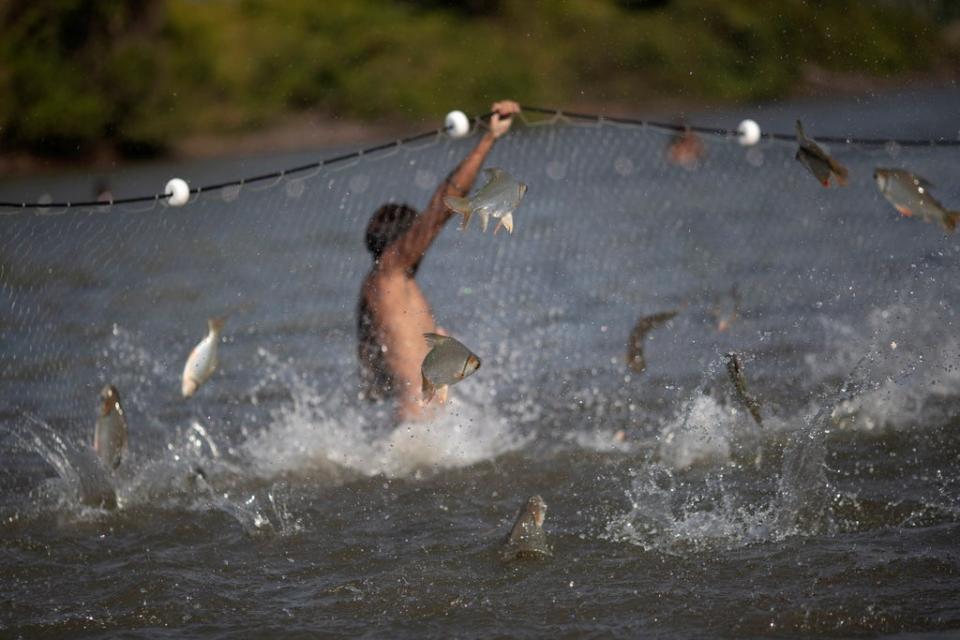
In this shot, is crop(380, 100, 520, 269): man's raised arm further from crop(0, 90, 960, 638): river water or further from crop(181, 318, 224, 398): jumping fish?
crop(181, 318, 224, 398): jumping fish

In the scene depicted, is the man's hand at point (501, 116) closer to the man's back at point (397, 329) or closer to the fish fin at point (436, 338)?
the man's back at point (397, 329)

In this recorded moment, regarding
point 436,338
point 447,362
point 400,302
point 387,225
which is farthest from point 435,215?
point 447,362

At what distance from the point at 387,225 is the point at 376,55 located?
94.4 feet

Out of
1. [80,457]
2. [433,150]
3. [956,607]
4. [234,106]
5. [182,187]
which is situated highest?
[234,106]

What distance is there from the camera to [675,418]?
703 centimetres

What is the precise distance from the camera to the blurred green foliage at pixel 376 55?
3050 centimetres

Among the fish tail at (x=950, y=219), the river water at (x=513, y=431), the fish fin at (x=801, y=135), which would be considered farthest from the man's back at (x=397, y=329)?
the fish tail at (x=950, y=219)

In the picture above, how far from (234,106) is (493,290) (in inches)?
927

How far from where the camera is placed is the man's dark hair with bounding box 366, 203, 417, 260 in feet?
22.1

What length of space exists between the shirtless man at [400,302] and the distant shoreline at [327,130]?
18500mm

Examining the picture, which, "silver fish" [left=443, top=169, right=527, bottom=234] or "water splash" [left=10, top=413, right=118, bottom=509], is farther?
"water splash" [left=10, top=413, right=118, bottom=509]

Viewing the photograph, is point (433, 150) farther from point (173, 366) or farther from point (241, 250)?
point (173, 366)

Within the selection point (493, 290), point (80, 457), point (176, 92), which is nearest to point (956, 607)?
point (80, 457)

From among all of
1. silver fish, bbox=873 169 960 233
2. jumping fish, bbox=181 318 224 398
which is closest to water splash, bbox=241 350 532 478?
jumping fish, bbox=181 318 224 398
